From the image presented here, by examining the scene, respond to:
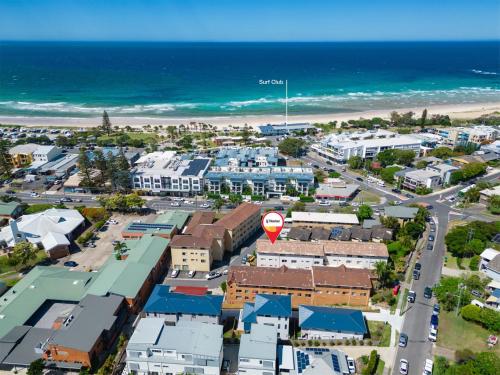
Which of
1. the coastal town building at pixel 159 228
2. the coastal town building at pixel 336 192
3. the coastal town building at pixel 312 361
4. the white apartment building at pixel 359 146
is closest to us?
the coastal town building at pixel 312 361

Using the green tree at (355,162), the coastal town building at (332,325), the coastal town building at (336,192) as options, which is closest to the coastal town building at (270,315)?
the coastal town building at (332,325)

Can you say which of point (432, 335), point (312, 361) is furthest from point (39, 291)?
point (432, 335)

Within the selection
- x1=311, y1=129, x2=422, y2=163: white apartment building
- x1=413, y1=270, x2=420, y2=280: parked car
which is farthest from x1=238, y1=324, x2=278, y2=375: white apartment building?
x1=311, y1=129, x2=422, y2=163: white apartment building

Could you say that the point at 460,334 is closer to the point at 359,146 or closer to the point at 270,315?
the point at 270,315

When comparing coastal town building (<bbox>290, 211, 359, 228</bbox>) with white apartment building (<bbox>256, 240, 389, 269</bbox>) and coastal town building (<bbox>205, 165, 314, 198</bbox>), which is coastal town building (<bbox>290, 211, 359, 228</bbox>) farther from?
coastal town building (<bbox>205, 165, 314, 198</bbox>)

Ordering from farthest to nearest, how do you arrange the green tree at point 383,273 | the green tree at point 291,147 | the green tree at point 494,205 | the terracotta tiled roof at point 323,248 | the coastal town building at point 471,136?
the coastal town building at point 471,136, the green tree at point 291,147, the green tree at point 494,205, the terracotta tiled roof at point 323,248, the green tree at point 383,273

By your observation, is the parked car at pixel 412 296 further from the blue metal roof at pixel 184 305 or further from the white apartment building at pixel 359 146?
the white apartment building at pixel 359 146

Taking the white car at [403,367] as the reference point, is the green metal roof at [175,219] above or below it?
above
